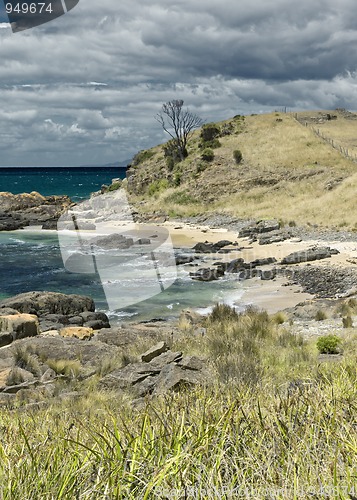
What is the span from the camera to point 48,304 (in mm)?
20688

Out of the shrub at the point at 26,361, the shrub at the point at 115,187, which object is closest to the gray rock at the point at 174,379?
the shrub at the point at 26,361

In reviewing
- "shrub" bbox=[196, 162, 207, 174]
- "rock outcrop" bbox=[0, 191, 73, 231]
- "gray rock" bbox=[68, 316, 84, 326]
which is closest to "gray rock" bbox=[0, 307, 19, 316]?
"gray rock" bbox=[68, 316, 84, 326]

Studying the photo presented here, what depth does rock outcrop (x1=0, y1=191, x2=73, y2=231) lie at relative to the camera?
5853cm

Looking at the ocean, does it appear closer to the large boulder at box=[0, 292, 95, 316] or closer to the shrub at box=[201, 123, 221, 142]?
the large boulder at box=[0, 292, 95, 316]

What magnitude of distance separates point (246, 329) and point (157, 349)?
8.77ft

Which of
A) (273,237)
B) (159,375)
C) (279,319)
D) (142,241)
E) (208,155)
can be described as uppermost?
(208,155)

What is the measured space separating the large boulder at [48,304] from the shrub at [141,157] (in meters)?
57.8

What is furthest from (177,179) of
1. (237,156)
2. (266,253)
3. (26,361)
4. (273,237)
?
(26,361)

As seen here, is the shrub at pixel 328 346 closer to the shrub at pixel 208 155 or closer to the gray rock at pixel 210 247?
the gray rock at pixel 210 247

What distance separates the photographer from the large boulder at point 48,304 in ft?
66.8

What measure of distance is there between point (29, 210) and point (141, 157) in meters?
19.2

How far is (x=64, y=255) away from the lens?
127 ft

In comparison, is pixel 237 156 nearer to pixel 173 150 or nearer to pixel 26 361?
pixel 173 150

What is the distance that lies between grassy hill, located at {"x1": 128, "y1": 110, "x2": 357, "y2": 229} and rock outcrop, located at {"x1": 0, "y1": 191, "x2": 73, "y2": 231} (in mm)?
10122
